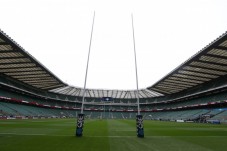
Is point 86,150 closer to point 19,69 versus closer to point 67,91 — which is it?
point 19,69

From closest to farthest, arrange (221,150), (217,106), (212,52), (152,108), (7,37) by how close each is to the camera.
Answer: (221,150) < (7,37) < (212,52) < (217,106) < (152,108)

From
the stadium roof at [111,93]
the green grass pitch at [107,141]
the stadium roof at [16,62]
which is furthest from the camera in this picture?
the stadium roof at [111,93]

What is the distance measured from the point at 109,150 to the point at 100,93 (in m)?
107

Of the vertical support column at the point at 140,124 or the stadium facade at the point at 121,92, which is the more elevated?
the stadium facade at the point at 121,92

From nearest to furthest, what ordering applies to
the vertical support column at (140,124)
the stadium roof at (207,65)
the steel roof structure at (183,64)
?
the vertical support column at (140,124)
the stadium roof at (207,65)
the steel roof structure at (183,64)

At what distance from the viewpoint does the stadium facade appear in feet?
141

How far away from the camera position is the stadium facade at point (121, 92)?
141ft

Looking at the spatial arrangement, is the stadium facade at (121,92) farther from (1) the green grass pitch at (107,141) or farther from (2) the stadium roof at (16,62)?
(1) the green grass pitch at (107,141)

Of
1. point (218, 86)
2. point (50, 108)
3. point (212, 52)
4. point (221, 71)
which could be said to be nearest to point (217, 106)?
point (218, 86)

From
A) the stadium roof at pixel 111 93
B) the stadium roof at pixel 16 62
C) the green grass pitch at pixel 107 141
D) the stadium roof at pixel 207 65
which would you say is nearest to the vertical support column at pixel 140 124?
the green grass pitch at pixel 107 141

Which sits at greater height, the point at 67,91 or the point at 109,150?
the point at 67,91

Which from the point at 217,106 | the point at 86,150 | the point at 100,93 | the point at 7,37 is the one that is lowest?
the point at 86,150

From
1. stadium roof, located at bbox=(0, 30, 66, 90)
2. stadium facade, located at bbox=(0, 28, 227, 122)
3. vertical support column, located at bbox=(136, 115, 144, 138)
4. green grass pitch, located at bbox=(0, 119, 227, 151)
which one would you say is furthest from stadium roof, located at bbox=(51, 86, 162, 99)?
vertical support column, located at bbox=(136, 115, 144, 138)

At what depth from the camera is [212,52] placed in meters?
37.6
